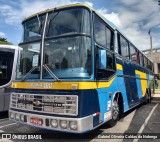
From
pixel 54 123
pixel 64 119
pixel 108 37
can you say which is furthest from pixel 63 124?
pixel 108 37

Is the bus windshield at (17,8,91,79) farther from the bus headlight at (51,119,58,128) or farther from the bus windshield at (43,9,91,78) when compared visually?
the bus headlight at (51,119,58,128)

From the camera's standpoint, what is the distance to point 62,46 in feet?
17.2

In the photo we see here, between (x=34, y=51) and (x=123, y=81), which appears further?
(x=123, y=81)

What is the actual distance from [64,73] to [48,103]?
790 millimetres

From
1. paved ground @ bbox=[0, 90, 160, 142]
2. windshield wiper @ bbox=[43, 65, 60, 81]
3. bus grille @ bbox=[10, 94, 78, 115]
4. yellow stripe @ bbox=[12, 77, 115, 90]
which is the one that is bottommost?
paved ground @ bbox=[0, 90, 160, 142]

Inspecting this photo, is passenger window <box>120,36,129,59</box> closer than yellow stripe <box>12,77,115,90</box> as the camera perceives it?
No

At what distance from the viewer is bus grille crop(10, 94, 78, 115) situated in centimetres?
471

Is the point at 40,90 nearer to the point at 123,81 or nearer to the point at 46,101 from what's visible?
the point at 46,101

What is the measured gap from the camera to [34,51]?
5656 mm

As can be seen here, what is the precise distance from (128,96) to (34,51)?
4.36 m

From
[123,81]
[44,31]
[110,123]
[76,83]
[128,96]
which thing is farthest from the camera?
[128,96]

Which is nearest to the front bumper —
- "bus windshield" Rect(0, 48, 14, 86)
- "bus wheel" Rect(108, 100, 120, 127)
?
"bus wheel" Rect(108, 100, 120, 127)

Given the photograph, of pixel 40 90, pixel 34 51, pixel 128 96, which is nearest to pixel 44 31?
pixel 34 51

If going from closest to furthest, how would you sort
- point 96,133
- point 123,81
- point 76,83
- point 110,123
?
point 76,83, point 96,133, point 110,123, point 123,81
